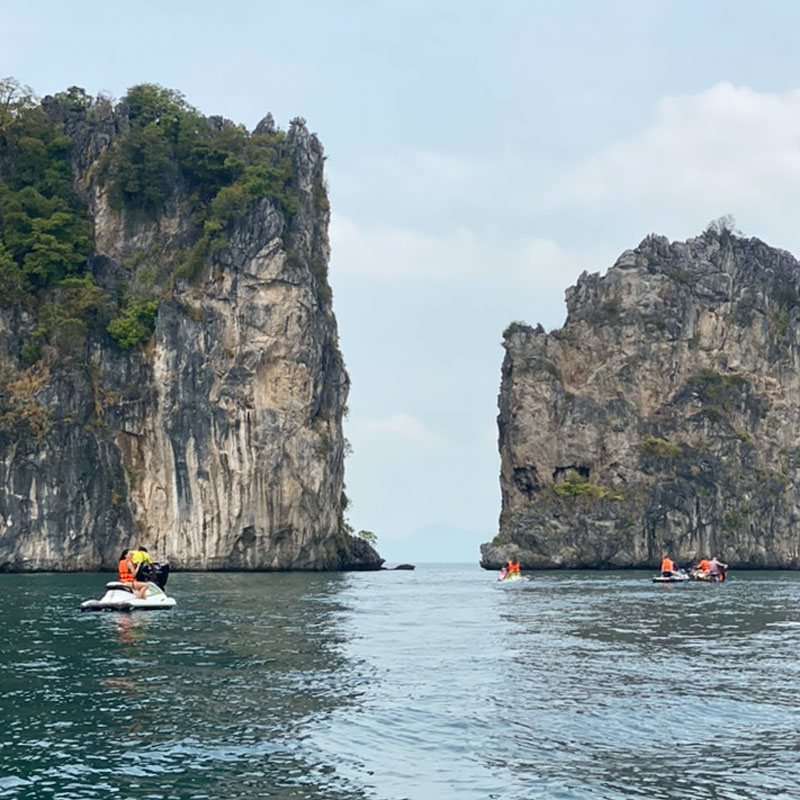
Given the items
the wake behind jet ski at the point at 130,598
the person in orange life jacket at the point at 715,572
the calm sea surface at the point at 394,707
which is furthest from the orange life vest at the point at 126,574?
the person in orange life jacket at the point at 715,572

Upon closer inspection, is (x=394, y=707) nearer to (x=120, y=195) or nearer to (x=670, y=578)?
(x=670, y=578)

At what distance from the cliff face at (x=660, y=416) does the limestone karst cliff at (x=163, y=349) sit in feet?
81.2

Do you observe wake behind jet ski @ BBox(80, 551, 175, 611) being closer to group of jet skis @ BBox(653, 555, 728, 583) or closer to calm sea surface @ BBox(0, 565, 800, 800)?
calm sea surface @ BBox(0, 565, 800, 800)

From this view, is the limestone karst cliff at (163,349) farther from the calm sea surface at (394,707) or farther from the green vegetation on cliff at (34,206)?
the calm sea surface at (394,707)

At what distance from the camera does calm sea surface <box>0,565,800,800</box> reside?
16.2m

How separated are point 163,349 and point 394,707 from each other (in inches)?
2750

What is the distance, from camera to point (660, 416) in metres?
116

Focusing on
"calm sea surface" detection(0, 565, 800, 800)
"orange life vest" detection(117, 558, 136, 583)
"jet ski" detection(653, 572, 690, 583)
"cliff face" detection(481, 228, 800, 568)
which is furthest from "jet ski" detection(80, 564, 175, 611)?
"cliff face" detection(481, 228, 800, 568)

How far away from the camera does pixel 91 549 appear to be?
8462 centimetres

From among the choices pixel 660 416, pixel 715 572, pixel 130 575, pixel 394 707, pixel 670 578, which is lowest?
pixel 394 707

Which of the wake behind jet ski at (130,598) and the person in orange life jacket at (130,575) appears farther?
the person in orange life jacket at (130,575)

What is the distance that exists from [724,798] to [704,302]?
110 meters

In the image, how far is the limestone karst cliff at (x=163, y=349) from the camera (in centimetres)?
8525

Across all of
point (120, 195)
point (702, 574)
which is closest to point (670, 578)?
point (702, 574)
